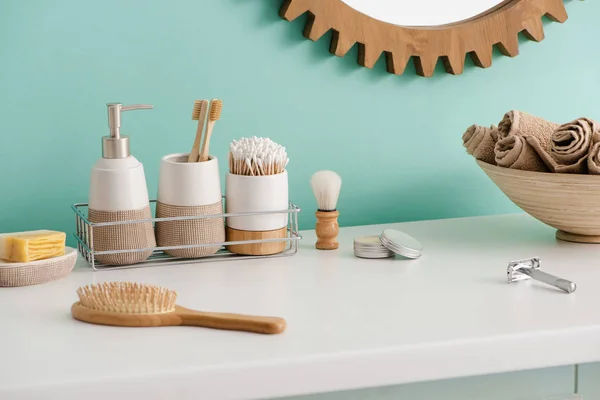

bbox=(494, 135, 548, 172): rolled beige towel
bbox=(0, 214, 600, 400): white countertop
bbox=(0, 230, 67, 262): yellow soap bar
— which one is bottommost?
bbox=(0, 214, 600, 400): white countertop

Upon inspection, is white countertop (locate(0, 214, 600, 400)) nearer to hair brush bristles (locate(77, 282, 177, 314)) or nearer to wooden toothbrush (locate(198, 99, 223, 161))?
hair brush bristles (locate(77, 282, 177, 314))

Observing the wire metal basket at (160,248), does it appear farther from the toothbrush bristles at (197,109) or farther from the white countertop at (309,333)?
the toothbrush bristles at (197,109)

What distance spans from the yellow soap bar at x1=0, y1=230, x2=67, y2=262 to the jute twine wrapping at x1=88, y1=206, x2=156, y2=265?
0.18 feet

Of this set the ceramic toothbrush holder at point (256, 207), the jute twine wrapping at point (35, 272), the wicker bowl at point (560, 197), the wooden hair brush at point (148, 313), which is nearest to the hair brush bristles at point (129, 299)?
the wooden hair brush at point (148, 313)

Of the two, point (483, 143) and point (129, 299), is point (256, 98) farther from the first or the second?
point (129, 299)

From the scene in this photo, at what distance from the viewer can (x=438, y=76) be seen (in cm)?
148

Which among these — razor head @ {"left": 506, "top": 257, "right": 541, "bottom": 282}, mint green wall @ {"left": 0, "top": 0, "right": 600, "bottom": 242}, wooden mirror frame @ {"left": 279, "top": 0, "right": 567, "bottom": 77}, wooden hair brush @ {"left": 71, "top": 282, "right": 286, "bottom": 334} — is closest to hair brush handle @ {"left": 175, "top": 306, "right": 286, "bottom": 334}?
wooden hair brush @ {"left": 71, "top": 282, "right": 286, "bottom": 334}

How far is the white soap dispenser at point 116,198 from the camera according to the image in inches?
43.9

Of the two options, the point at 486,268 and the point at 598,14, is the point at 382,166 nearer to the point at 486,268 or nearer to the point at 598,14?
the point at 486,268

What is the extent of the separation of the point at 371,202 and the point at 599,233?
0.41 meters

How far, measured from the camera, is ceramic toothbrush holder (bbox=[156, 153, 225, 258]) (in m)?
1.15

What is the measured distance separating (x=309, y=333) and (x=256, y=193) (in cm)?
34

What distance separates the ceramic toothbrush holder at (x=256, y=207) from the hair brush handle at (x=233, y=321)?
0.29 meters

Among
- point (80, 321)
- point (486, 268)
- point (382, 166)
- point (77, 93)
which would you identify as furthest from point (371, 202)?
point (80, 321)
